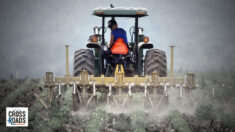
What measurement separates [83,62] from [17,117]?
2.79 meters

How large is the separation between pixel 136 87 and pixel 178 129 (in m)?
2.93

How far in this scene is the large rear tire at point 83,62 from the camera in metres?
12.5

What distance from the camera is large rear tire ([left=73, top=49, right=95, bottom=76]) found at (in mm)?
12485

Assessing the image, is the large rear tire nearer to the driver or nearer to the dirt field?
the driver

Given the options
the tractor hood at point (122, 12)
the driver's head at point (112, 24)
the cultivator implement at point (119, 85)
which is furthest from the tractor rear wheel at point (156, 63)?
the driver's head at point (112, 24)

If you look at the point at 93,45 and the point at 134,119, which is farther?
the point at 93,45

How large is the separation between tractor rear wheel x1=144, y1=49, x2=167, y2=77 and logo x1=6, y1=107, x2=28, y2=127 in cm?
385

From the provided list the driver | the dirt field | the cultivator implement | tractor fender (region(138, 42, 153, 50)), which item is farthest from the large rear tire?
tractor fender (region(138, 42, 153, 50))

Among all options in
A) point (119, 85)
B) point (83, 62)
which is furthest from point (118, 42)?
point (119, 85)

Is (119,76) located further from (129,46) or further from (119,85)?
(129,46)

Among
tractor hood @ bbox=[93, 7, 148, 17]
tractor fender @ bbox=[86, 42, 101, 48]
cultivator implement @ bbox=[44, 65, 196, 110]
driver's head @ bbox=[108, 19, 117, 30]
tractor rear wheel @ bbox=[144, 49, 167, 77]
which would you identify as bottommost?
cultivator implement @ bbox=[44, 65, 196, 110]

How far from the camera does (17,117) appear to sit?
10625mm

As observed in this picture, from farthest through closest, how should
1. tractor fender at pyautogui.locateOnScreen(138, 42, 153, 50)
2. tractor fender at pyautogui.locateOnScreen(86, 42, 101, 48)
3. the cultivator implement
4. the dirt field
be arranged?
tractor fender at pyautogui.locateOnScreen(138, 42, 153, 50) < tractor fender at pyautogui.locateOnScreen(86, 42, 101, 48) < the cultivator implement < the dirt field

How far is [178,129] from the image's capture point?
9.38 metres
